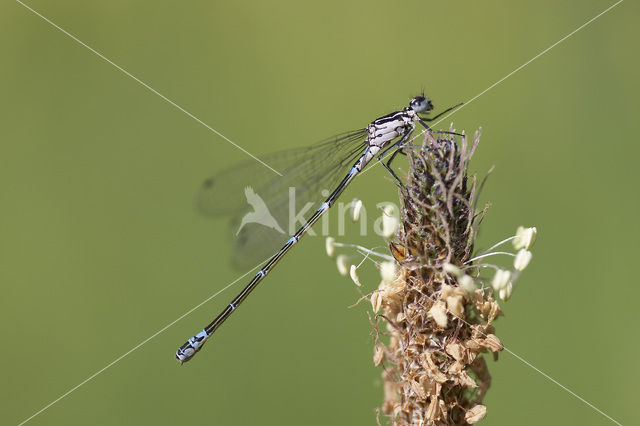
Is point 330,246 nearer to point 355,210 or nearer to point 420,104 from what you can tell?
point 355,210

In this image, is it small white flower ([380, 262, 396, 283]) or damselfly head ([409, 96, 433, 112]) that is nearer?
small white flower ([380, 262, 396, 283])

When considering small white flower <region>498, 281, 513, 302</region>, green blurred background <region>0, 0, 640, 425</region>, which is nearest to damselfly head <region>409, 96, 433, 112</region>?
green blurred background <region>0, 0, 640, 425</region>

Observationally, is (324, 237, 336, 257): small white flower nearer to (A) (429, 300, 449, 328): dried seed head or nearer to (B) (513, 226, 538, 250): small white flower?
(A) (429, 300, 449, 328): dried seed head

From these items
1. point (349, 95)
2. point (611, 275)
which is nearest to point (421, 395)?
point (611, 275)

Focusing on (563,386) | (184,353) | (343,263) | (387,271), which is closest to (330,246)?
(343,263)

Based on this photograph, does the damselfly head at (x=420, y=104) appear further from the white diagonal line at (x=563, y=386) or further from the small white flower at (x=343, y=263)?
the white diagonal line at (x=563, y=386)

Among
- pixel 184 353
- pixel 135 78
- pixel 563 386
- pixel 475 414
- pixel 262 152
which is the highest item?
pixel 135 78
